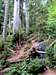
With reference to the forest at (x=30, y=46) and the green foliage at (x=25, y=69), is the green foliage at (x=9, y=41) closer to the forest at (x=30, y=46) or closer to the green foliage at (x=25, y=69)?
the forest at (x=30, y=46)

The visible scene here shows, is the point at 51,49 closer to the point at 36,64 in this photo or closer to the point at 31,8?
the point at 36,64

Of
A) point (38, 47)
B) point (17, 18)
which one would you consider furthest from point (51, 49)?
point (17, 18)

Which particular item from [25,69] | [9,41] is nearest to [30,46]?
[9,41]

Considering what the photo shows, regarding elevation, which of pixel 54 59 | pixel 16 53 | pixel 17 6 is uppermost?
pixel 17 6

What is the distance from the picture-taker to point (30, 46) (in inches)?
514

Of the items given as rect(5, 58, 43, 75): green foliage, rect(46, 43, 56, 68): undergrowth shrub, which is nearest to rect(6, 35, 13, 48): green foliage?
rect(5, 58, 43, 75): green foliage

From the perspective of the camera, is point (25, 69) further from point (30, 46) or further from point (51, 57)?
point (30, 46)

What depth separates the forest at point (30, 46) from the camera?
891 centimetres

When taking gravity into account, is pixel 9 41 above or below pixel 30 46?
below

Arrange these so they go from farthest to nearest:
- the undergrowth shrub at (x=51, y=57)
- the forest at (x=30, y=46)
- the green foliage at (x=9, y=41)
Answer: the green foliage at (x=9, y=41), the forest at (x=30, y=46), the undergrowth shrub at (x=51, y=57)

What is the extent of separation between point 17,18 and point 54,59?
8.61 meters

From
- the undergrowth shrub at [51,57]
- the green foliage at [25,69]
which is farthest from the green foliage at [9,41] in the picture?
the undergrowth shrub at [51,57]

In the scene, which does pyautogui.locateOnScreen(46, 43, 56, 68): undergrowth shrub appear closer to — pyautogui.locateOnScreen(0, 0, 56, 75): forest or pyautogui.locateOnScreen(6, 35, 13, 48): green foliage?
pyautogui.locateOnScreen(0, 0, 56, 75): forest

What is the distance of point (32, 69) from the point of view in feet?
28.9
